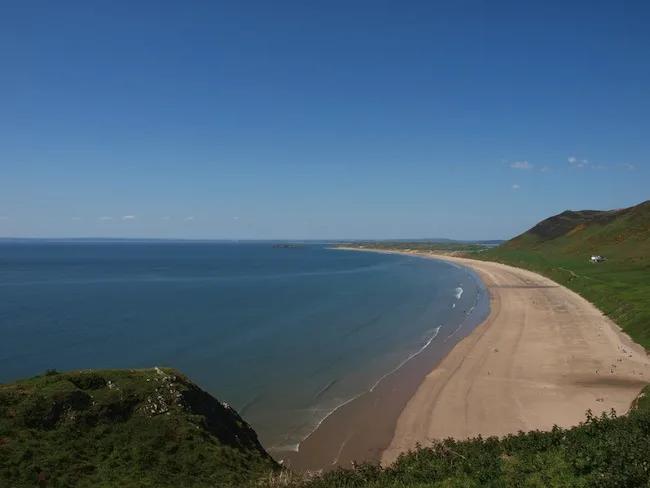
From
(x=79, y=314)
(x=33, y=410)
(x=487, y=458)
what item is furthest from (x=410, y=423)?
(x=79, y=314)

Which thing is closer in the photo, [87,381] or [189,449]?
[189,449]

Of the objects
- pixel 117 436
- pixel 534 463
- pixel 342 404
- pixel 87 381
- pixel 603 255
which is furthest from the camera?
pixel 603 255

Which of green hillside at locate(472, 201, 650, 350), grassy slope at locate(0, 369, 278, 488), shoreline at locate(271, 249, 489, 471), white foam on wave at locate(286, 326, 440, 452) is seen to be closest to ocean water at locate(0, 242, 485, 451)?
white foam on wave at locate(286, 326, 440, 452)

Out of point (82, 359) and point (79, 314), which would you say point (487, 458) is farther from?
point (79, 314)

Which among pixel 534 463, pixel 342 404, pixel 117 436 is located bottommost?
pixel 342 404

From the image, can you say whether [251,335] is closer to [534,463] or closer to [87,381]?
[87,381]

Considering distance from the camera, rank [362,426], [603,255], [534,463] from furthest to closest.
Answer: [603,255], [362,426], [534,463]

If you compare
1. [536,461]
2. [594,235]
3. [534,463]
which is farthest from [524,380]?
[594,235]
